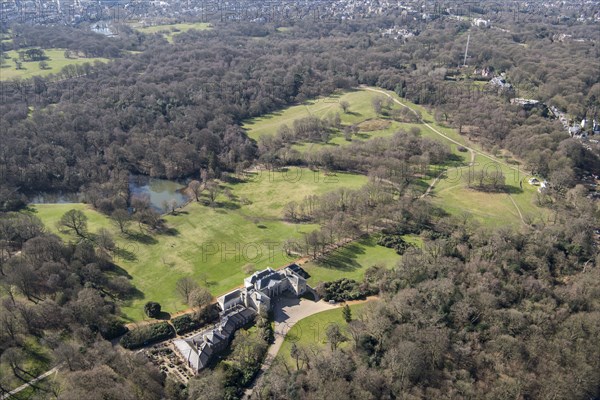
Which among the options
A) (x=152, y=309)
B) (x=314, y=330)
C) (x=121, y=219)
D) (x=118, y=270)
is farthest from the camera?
(x=121, y=219)

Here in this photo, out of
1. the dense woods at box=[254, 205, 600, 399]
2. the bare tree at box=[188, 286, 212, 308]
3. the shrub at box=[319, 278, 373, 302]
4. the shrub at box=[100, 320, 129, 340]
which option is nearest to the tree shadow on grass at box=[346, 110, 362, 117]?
the dense woods at box=[254, 205, 600, 399]

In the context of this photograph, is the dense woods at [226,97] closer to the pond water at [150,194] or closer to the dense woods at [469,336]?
the pond water at [150,194]

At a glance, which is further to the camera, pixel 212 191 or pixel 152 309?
pixel 212 191

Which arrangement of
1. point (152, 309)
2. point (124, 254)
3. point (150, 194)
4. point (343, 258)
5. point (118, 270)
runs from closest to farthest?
point (152, 309), point (118, 270), point (343, 258), point (124, 254), point (150, 194)

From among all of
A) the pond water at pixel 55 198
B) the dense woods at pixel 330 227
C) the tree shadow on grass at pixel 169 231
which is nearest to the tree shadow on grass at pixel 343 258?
the dense woods at pixel 330 227

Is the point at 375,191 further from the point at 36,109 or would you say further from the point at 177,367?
the point at 36,109

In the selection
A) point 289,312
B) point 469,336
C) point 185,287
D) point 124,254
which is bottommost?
point 289,312

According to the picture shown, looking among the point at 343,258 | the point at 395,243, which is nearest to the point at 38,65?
the point at 343,258

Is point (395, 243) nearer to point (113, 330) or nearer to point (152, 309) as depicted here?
point (152, 309)
